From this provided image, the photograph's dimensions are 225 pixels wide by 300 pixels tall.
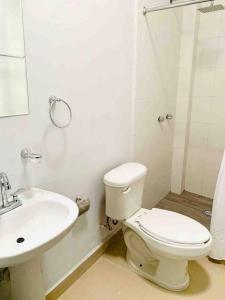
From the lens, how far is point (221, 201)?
66.4 inches

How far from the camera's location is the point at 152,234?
4.90 ft

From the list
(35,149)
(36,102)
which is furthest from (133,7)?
(35,149)

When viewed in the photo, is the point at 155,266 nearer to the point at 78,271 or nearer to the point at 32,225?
the point at 78,271

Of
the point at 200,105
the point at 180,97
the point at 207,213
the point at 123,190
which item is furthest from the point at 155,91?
the point at 207,213

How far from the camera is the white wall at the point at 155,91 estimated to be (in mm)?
1879

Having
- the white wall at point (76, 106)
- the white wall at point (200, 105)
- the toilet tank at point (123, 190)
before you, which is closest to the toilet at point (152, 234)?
the toilet tank at point (123, 190)

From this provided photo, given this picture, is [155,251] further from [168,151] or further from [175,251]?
[168,151]

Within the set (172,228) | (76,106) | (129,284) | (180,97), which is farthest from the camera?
(180,97)

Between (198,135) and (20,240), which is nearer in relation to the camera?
(20,240)

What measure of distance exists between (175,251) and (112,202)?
50 cm

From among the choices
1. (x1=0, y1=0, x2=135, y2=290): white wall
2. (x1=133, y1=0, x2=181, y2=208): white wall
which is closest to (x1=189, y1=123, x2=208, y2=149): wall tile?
(x1=133, y1=0, x2=181, y2=208): white wall

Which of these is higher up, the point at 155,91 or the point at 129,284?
the point at 155,91

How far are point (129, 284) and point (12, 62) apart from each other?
152cm

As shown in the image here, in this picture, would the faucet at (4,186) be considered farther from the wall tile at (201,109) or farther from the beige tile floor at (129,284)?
the wall tile at (201,109)
